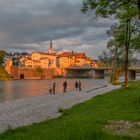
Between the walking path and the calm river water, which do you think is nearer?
the walking path

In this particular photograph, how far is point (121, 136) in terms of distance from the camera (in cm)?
1012

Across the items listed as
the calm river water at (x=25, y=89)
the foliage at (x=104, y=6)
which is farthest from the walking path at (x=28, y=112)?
the calm river water at (x=25, y=89)

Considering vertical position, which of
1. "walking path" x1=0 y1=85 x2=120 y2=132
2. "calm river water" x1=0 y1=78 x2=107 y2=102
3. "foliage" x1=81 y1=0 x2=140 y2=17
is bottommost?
"calm river water" x1=0 y1=78 x2=107 y2=102

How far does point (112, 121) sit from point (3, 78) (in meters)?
156

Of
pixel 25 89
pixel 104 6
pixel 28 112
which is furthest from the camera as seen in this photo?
pixel 25 89

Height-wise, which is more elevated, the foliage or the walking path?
the foliage

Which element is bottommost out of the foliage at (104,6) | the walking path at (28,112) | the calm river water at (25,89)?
the calm river water at (25,89)

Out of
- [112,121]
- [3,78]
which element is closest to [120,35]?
[112,121]

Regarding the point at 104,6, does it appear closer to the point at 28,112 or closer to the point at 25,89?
the point at 28,112

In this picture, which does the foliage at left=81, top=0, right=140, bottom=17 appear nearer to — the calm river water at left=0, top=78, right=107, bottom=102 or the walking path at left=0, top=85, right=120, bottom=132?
the walking path at left=0, top=85, right=120, bottom=132

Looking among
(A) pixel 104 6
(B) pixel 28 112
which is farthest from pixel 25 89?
(A) pixel 104 6

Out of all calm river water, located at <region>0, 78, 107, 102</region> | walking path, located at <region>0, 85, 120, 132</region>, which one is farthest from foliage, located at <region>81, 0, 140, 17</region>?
calm river water, located at <region>0, 78, 107, 102</region>

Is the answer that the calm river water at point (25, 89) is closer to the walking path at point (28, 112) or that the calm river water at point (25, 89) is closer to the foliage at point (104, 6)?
the walking path at point (28, 112)

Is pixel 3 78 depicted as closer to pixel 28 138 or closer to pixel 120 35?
pixel 120 35
